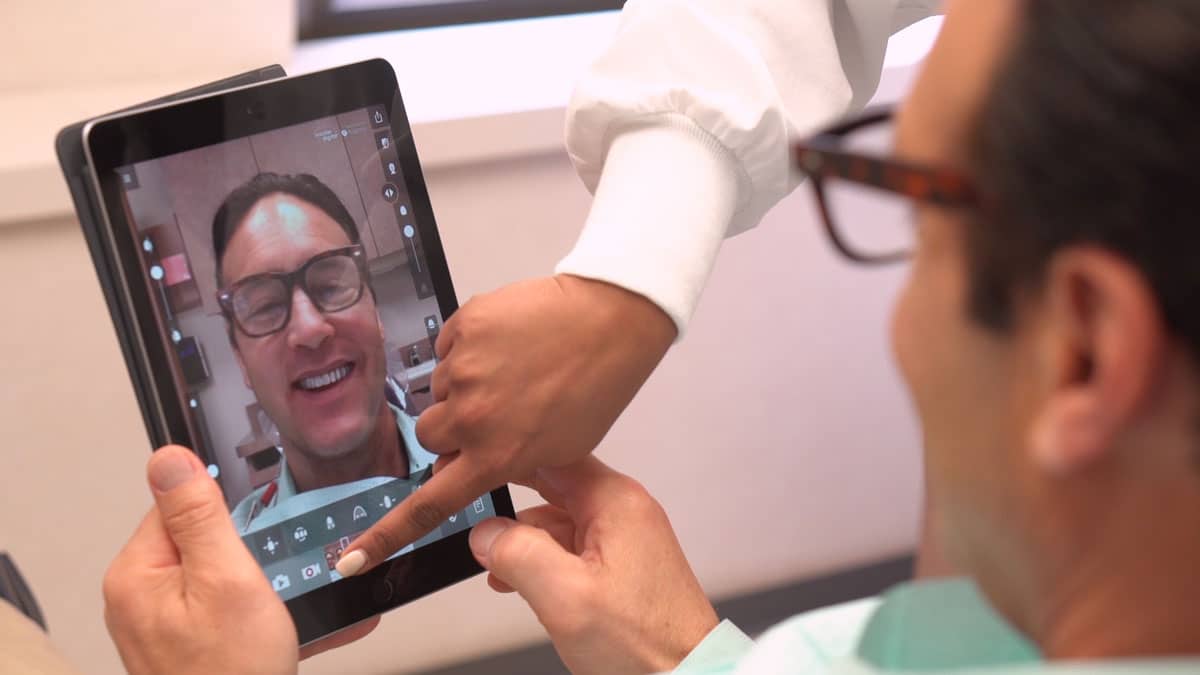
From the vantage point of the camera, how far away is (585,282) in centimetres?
71

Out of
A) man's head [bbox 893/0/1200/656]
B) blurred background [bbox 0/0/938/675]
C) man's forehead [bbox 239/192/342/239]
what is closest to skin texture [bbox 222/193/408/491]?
man's forehead [bbox 239/192/342/239]

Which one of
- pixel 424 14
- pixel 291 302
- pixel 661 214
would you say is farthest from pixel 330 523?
pixel 424 14

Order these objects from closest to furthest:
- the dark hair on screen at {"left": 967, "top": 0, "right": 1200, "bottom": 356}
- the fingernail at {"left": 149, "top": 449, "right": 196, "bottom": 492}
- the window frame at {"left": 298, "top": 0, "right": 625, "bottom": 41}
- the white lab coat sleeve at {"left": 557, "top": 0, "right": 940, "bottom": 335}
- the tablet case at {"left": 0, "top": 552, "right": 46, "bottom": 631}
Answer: the dark hair on screen at {"left": 967, "top": 0, "right": 1200, "bottom": 356}, the fingernail at {"left": 149, "top": 449, "right": 196, "bottom": 492}, the white lab coat sleeve at {"left": 557, "top": 0, "right": 940, "bottom": 335}, the tablet case at {"left": 0, "top": 552, "right": 46, "bottom": 631}, the window frame at {"left": 298, "top": 0, "right": 625, "bottom": 41}

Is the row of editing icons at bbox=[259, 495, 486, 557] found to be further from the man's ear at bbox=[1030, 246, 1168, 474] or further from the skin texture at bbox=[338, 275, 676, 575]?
the man's ear at bbox=[1030, 246, 1168, 474]

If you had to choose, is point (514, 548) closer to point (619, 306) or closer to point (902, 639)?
point (619, 306)

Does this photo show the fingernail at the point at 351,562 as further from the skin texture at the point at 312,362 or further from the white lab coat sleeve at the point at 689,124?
the white lab coat sleeve at the point at 689,124

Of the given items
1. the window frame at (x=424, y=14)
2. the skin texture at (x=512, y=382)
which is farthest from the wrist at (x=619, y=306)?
the window frame at (x=424, y=14)

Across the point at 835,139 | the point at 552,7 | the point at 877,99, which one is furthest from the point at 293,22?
the point at 835,139

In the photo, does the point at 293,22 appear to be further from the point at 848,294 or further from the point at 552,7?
the point at 848,294

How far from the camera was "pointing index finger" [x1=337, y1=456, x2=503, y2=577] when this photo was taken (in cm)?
70

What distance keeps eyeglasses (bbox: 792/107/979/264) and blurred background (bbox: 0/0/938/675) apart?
2.35 ft

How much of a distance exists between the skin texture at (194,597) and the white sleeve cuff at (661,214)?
241 mm

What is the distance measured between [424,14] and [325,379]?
1.09 m

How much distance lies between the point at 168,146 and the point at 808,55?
0.41 meters
